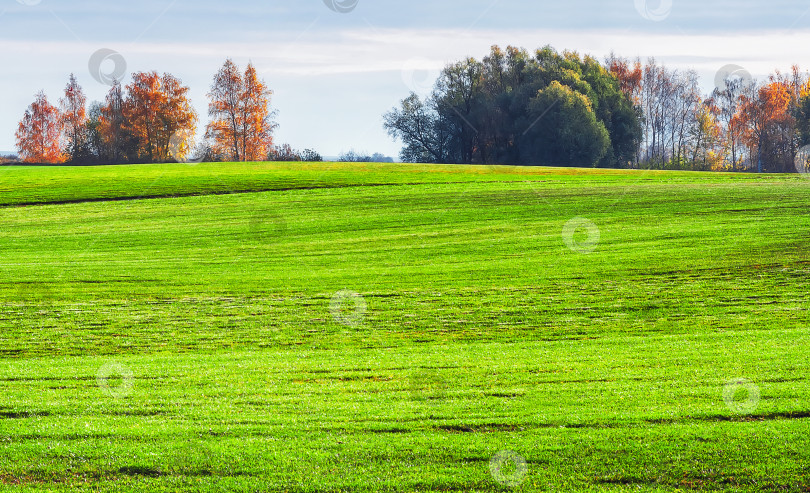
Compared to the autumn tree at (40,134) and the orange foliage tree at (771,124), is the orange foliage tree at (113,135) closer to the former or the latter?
the autumn tree at (40,134)

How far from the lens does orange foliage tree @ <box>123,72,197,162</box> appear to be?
82812mm

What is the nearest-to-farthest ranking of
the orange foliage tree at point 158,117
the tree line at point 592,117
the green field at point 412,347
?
the green field at point 412,347 → the tree line at point 592,117 → the orange foliage tree at point 158,117

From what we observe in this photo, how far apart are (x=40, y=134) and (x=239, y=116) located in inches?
1567

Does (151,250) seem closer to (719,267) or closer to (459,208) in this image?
(459,208)

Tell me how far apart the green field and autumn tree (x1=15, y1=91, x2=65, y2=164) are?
72919mm

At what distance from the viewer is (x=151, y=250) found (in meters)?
30.5

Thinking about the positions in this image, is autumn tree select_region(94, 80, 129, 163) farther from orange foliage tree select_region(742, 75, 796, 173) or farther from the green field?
orange foliage tree select_region(742, 75, 796, 173)

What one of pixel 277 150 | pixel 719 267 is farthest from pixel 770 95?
pixel 719 267

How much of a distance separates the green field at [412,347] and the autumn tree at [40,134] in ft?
239

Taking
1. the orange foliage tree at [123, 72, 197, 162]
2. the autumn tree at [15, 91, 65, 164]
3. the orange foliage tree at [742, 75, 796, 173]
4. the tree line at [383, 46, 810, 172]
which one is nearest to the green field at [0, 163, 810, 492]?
the tree line at [383, 46, 810, 172]

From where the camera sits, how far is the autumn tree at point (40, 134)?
4058 inches

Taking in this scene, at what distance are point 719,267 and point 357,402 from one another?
17182 millimetres

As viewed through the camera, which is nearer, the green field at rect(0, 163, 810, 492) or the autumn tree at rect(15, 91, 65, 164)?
the green field at rect(0, 163, 810, 492)

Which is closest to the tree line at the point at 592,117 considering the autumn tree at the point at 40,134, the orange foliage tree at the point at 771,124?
the orange foliage tree at the point at 771,124
